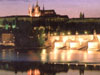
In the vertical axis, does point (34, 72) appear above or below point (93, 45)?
below

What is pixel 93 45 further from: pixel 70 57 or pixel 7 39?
pixel 7 39

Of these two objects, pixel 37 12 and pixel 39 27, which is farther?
pixel 37 12

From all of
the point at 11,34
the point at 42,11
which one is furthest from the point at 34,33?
the point at 42,11

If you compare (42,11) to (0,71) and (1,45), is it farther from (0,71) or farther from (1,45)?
(0,71)

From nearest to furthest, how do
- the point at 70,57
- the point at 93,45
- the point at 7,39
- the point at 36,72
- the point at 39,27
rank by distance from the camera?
the point at 36,72 → the point at 70,57 → the point at 93,45 → the point at 7,39 → the point at 39,27

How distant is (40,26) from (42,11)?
86.2 ft

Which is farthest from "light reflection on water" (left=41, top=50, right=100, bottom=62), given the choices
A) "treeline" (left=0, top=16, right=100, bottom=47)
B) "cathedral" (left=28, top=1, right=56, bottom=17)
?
"cathedral" (left=28, top=1, right=56, bottom=17)

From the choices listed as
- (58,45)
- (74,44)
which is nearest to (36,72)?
(74,44)

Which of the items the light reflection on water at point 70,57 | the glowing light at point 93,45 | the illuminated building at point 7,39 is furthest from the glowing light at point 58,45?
the light reflection on water at point 70,57

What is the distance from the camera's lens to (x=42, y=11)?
134250 millimetres

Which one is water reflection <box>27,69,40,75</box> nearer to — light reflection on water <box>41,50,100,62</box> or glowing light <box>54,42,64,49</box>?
light reflection on water <box>41,50,100,62</box>

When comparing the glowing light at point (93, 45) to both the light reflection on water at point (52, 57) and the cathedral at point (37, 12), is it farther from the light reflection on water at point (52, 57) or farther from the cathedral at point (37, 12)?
the cathedral at point (37, 12)

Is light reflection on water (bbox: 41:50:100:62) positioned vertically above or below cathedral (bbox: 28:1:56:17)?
below

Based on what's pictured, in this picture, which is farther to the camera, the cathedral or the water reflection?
the cathedral
